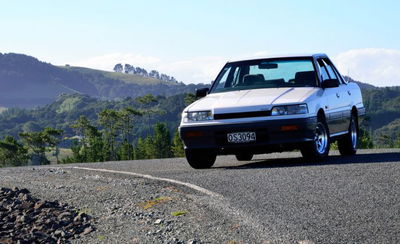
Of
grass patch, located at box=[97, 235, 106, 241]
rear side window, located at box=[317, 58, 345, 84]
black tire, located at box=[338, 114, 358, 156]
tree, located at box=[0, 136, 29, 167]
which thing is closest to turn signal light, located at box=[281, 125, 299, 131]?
rear side window, located at box=[317, 58, 345, 84]

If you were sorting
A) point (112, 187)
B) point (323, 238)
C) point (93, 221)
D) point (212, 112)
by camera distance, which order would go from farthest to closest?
1. point (212, 112)
2. point (112, 187)
3. point (93, 221)
4. point (323, 238)

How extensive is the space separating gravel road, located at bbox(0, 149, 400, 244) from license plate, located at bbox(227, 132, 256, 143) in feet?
1.50

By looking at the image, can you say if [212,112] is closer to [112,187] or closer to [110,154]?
[112,187]

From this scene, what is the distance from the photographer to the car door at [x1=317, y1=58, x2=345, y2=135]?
478 inches

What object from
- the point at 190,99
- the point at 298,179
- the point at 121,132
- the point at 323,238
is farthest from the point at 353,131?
the point at 121,132

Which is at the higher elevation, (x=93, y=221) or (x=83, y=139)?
(x=93, y=221)

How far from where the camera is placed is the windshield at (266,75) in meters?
12.2

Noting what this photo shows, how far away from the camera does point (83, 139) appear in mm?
124188

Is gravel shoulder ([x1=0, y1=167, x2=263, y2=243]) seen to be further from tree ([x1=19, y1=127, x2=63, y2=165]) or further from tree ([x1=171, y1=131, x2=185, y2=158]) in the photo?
tree ([x1=19, y1=127, x2=63, y2=165])

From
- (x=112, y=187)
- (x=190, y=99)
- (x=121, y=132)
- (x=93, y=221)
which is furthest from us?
(x=121, y=132)

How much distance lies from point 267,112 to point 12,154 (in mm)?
120647

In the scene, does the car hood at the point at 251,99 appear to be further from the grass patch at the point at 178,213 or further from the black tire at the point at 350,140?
the grass patch at the point at 178,213

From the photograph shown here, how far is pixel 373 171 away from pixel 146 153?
11258 centimetres

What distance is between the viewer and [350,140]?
1353 centimetres
